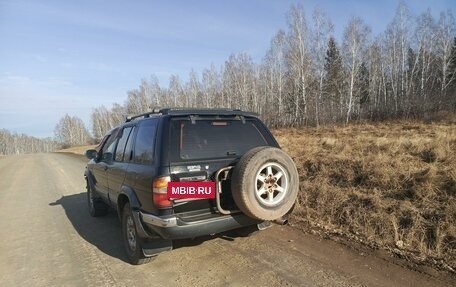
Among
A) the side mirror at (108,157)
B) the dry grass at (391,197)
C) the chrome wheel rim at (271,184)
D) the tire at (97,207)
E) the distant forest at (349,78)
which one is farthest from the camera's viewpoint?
the distant forest at (349,78)

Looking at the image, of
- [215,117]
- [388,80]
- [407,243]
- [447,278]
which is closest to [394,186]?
[407,243]

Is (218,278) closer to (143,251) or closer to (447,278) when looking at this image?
(143,251)

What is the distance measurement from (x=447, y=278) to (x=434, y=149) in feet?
16.4

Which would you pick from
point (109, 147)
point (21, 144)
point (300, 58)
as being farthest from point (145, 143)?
point (21, 144)

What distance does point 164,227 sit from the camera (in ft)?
13.4

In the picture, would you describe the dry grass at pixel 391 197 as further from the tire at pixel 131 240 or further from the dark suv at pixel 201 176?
the tire at pixel 131 240

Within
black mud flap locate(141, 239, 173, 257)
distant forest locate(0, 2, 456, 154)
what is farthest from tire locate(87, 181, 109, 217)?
distant forest locate(0, 2, 456, 154)

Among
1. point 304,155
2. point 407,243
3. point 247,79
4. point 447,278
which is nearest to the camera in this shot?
point 447,278

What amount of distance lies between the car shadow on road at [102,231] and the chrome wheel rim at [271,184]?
49.3 inches

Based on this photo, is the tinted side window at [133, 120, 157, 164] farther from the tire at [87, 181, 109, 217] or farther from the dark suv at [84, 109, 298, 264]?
the tire at [87, 181, 109, 217]

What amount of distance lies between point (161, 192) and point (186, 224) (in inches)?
18.1

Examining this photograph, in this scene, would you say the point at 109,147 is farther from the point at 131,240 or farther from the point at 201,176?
the point at 201,176

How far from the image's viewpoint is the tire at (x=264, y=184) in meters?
4.13

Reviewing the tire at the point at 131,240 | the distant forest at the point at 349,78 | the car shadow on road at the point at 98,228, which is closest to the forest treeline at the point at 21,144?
the distant forest at the point at 349,78
